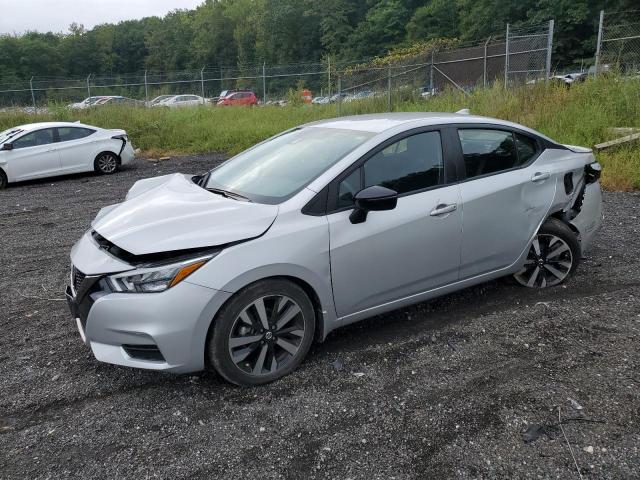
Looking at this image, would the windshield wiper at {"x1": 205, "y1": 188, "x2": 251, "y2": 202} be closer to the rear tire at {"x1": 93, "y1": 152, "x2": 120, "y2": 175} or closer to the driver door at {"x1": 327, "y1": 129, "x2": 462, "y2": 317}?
the driver door at {"x1": 327, "y1": 129, "x2": 462, "y2": 317}

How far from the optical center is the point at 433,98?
16109 mm

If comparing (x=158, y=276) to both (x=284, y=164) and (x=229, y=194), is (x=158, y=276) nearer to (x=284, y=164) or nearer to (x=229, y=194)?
(x=229, y=194)

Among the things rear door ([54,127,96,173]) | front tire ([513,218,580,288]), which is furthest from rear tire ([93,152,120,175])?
front tire ([513,218,580,288])

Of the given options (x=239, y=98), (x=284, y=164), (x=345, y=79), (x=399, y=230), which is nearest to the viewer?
(x=399, y=230)

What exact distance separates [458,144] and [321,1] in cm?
8073

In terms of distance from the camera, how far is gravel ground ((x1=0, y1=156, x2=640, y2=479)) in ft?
8.43

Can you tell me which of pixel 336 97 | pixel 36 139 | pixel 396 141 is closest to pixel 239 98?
pixel 336 97

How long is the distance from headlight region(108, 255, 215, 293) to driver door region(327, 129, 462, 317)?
88cm

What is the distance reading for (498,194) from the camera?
3961 millimetres

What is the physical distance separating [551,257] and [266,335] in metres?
2.72

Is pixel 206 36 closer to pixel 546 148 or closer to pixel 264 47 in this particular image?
pixel 264 47

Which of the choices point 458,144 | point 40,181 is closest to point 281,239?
point 458,144

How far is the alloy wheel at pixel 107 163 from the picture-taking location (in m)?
13.1

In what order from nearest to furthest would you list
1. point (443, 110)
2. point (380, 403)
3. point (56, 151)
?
point (380, 403) < point (56, 151) < point (443, 110)
